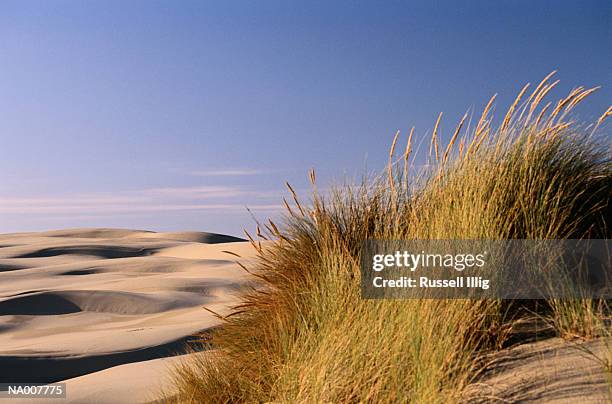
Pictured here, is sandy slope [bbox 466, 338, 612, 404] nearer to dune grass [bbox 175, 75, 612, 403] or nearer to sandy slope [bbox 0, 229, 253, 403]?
dune grass [bbox 175, 75, 612, 403]

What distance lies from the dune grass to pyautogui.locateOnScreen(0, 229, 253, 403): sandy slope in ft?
2.03

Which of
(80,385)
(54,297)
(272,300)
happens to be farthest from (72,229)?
(272,300)

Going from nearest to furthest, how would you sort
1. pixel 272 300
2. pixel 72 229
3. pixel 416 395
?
1. pixel 416 395
2. pixel 272 300
3. pixel 72 229

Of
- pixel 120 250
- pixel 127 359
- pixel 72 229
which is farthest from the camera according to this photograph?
pixel 72 229

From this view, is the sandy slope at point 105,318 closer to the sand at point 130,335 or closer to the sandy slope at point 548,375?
the sand at point 130,335

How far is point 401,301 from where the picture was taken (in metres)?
3.18

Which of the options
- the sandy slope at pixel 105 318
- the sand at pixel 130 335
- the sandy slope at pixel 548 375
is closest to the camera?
the sandy slope at pixel 548 375

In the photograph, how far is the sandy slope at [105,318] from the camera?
19.9ft

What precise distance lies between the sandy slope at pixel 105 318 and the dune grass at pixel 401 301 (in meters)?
0.62

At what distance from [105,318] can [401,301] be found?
8.43 m

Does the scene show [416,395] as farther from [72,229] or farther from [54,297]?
[72,229]

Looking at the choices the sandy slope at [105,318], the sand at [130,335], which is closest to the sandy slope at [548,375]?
the sand at [130,335]

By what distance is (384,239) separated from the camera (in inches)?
151

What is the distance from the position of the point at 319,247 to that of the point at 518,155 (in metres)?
1.34
